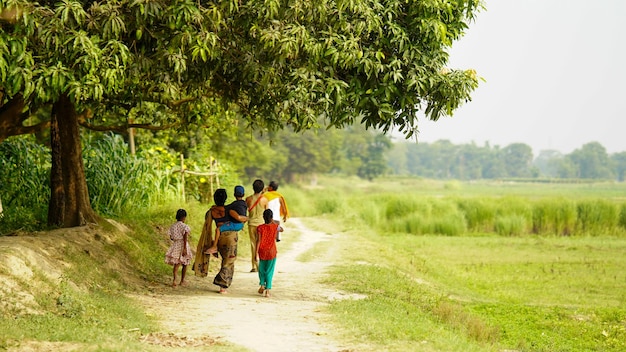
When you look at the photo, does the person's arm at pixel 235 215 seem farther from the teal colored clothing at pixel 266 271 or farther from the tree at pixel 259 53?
the tree at pixel 259 53

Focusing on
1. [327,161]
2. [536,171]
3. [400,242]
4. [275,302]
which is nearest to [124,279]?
[275,302]

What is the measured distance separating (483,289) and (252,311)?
10.4 m

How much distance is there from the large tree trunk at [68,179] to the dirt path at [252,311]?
2.39 m

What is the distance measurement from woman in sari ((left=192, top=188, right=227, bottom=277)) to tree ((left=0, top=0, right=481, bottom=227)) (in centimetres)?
164

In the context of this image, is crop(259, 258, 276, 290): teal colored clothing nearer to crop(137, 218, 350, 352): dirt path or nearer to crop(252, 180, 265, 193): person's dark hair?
crop(137, 218, 350, 352): dirt path

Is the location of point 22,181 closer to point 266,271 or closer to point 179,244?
point 179,244

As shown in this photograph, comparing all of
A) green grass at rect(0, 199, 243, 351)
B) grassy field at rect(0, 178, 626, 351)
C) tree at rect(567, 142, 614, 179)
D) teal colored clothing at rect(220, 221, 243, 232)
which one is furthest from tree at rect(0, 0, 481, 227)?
tree at rect(567, 142, 614, 179)

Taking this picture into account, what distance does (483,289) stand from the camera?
1997 centimetres

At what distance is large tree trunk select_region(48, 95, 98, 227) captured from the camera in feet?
46.6

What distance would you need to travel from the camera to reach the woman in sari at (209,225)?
497 inches

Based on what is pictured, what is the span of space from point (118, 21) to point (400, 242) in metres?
22.1

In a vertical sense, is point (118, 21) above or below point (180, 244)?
above

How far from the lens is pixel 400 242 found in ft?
102

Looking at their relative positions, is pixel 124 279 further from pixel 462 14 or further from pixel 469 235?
pixel 469 235
